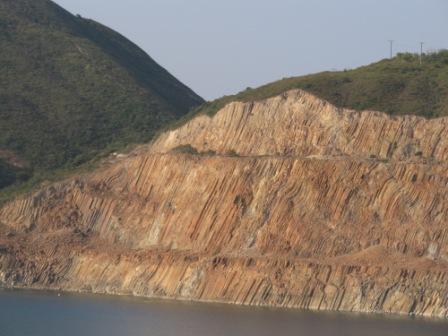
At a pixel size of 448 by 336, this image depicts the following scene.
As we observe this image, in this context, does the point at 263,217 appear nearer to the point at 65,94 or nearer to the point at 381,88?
the point at 381,88

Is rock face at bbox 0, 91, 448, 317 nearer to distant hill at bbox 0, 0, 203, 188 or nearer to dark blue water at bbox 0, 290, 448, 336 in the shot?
dark blue water at bbox 0, 290, 448, 336

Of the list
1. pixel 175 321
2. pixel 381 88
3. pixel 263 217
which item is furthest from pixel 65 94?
pixel 175 321

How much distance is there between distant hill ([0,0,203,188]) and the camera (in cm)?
11369

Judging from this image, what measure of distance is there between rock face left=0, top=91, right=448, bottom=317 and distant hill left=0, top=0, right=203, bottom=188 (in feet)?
44.6

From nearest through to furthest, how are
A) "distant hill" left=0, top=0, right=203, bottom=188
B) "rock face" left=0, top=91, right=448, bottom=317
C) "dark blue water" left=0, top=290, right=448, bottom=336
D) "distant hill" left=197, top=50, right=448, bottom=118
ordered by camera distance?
"dark blue water" left=0, top=290, right=448, bottom=336
"rock face" left=0, top=91, right=448, bottom=317
"distant hill" left=197, top=50, right=448, bottom=118
"distant hill" left=0, top=0, right=203, bottom=188

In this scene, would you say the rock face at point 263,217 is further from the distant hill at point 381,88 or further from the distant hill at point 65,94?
the distant hill at point 65,94

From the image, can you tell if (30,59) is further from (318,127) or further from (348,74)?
(318,127)

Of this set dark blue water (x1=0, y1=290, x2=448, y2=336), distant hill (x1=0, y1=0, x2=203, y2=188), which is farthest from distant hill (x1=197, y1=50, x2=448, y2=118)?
dark blue water (x1=0, y1=290, x2=448, y2=336)

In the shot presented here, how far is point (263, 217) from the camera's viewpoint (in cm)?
8331

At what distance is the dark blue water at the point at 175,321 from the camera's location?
66.9m

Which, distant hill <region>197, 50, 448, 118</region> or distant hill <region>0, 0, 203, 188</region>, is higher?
distant hill <region>197, 50, 448, 118</region>

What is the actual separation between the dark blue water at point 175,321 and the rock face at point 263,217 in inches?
106

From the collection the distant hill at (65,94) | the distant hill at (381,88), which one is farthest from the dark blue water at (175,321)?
the distant hill at (65,94)

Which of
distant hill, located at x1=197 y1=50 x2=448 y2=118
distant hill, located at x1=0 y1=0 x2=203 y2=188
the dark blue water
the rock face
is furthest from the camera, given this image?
distant hill, located at x1=0 y1=0 x2=203 y2=188
